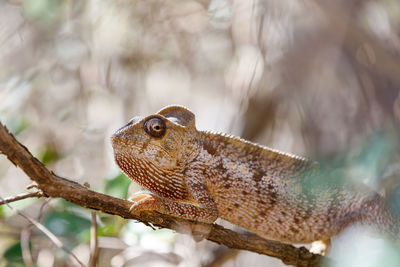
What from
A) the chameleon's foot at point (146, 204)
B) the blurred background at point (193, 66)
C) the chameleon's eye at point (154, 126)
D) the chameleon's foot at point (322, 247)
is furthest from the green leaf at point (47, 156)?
the chameleon's foot at point (322, 247)

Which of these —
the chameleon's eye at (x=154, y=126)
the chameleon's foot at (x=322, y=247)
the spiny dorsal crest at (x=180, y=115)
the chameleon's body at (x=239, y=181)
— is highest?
the chameleon's eye at (x=154, y=126)

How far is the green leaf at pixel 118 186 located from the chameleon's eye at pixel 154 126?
0.28 m

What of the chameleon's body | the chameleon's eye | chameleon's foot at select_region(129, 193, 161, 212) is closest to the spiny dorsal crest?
the chameleon's body

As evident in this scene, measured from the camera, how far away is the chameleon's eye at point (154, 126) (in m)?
1.72

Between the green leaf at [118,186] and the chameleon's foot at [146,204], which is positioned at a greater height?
the chameleon's foot at [146,204]

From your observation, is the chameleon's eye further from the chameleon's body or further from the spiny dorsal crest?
Answer: the spiny dorsal crest

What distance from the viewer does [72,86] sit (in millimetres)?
3566

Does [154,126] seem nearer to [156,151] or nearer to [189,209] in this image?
[156,151]

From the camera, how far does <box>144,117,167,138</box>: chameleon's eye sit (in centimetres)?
172

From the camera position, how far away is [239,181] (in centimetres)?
185

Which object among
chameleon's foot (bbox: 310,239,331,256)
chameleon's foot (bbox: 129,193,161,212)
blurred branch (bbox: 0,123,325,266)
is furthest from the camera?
chameleon's foot (bbox: 310,239,331,256)

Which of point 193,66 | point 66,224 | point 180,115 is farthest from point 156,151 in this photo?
point 193,66

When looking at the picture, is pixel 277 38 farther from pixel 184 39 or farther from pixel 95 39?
pixel 95 39

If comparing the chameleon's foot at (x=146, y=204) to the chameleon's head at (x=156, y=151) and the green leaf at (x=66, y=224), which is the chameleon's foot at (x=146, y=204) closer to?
the chameleon's head at (x=156, y=151)
